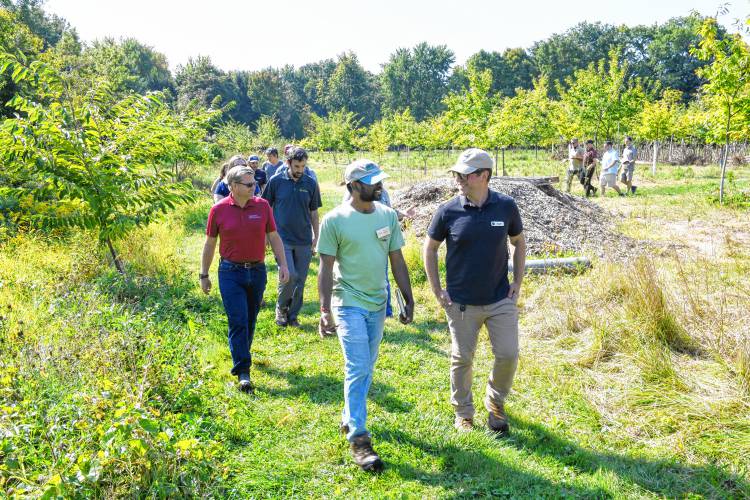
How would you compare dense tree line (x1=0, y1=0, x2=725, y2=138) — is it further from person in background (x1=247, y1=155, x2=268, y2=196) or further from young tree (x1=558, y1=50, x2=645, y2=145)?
person in background (x1=247, y1=155, x2=268, y2=196)

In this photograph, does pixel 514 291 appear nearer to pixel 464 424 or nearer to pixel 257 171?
pixel 464 424

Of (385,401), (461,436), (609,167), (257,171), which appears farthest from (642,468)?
(609,167)

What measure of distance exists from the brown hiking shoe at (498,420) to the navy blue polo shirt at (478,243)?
878 millimetres

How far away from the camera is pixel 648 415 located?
4184 millimetres

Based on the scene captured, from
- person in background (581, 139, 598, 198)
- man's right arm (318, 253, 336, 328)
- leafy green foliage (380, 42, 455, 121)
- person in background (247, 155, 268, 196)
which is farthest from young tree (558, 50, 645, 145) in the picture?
leafy green foliage (380, 42, 455, 121)

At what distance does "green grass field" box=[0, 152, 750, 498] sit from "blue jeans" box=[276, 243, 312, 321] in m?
0.35

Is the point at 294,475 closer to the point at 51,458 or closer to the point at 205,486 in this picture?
the point at 205,486

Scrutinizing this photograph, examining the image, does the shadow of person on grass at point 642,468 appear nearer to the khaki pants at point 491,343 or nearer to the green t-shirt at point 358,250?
the khaki pants at point 491,343

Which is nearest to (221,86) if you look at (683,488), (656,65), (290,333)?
(656,65)

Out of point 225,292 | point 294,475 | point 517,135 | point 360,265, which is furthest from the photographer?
point 517,135

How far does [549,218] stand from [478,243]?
25.4 feet

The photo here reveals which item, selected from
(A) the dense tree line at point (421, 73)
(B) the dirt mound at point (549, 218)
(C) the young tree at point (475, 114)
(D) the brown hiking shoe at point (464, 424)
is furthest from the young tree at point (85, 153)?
(A) the dense tree line at point (421, 73)

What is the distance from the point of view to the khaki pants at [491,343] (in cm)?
393

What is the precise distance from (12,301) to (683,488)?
664cm
